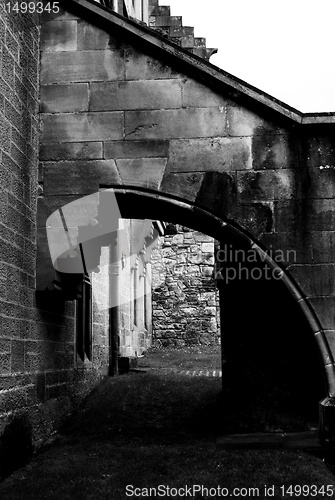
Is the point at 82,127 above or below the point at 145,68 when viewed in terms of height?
below

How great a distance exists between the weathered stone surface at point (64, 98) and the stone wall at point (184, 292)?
45.4 feet

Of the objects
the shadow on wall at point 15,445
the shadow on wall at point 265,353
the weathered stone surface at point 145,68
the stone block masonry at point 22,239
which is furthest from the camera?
the shadow on wall at point 265,353

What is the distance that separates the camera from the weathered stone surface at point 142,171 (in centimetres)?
620

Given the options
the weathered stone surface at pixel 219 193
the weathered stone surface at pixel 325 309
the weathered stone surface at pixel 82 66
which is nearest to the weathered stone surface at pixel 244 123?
the weathered stone surface at pixel 219 193

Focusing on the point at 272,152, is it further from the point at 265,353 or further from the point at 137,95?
the point at 265,353

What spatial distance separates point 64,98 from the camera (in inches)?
254

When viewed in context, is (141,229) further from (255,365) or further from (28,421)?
(28,421)

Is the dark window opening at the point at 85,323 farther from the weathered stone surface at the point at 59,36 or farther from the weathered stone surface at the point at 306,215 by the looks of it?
the weathered stone surface at the point at 306,215

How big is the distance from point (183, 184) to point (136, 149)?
60 cm

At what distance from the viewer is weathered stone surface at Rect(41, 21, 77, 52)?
6523 millimetres

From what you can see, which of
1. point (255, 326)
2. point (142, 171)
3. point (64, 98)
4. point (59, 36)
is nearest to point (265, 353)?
point (255, 326)

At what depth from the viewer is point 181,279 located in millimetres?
20328

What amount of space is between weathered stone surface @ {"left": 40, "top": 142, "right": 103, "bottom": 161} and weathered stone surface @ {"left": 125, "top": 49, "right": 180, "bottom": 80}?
810 mm

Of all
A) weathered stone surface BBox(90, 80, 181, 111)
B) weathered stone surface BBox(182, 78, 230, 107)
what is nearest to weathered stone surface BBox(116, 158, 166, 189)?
weathered stone surface BBox(90, 80, 181, 111)
